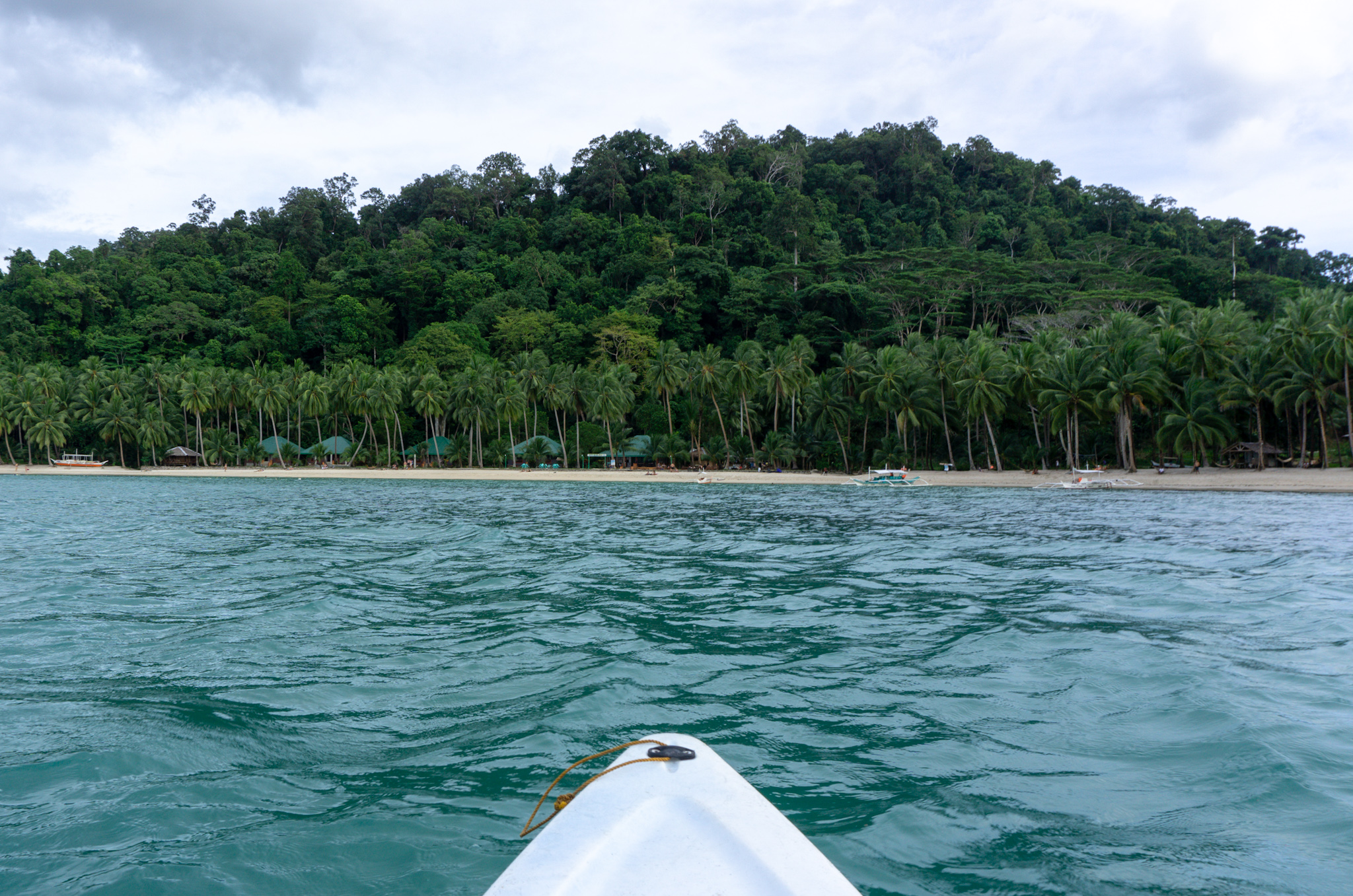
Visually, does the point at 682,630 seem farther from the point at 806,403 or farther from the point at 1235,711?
the point at 806,403

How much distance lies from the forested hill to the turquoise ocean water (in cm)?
5666

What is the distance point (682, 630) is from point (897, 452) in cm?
4769

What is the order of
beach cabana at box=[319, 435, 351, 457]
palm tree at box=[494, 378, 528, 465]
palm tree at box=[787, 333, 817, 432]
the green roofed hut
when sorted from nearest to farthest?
palm tree at box=[787, 333, 817, 432] → palm tree at box=[494, 378, 528, 465] → the green roofed hut → beach cabana at box=[319, 435, 351, 457]

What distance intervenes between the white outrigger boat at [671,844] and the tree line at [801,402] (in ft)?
161

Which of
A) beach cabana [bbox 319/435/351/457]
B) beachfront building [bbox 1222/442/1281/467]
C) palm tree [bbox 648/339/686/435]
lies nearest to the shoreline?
beachfront building [bbox 1222/442/1281/467]

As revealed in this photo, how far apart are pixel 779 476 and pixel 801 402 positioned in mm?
10737

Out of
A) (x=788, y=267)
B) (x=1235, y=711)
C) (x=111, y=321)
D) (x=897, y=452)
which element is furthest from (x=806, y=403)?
(x=111, y=321)

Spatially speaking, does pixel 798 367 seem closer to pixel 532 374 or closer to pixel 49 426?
pixel 532 374

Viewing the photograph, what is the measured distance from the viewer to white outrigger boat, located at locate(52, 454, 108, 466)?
68.7 m

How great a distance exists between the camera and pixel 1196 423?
1763 inches

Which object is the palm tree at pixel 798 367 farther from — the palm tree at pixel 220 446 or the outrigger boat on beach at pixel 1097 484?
the palm tree at pixel 220 446

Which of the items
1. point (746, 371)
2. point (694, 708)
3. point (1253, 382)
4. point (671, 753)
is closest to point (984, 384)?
point (1253, 382)

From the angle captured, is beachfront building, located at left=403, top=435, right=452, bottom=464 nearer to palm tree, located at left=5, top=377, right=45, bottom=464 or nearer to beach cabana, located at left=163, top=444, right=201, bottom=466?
beach cabana, located at left=163, top=444, right=201, bottom=466

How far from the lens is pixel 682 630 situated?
10414 mm
